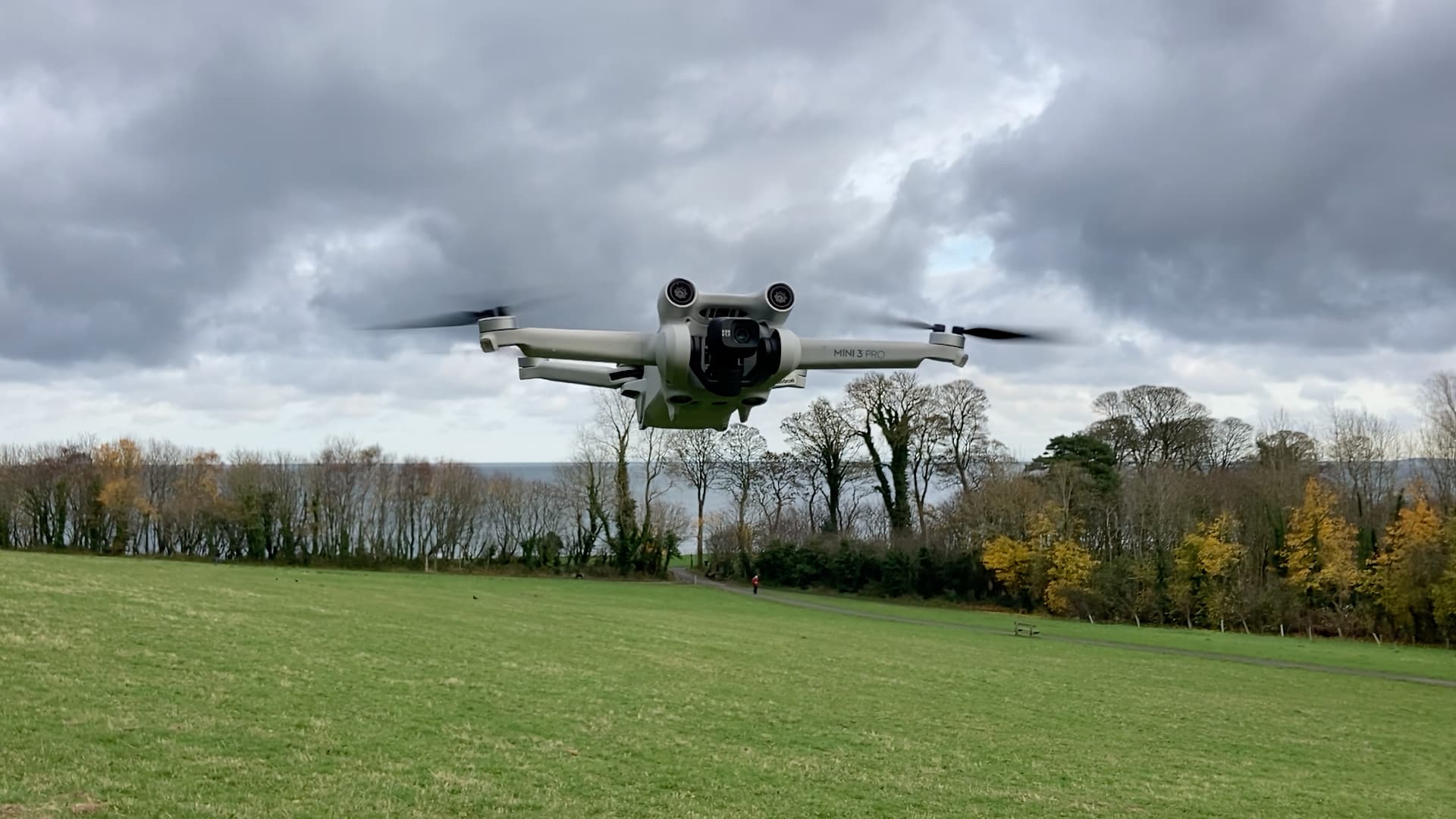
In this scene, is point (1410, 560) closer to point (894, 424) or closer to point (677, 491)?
point (894, 424)

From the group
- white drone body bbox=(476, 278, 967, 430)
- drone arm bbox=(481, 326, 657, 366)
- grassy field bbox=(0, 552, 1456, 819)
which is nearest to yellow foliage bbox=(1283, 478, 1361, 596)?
grassy field bbox=(0, 552, 1456, 819)

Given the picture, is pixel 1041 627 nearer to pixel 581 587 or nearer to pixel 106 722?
pixel 581 587

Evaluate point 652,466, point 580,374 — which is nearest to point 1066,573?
point 652,466

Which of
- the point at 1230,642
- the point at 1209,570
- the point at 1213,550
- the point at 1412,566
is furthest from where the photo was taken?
the point at 1209,570

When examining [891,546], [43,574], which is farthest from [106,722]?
[891,546]

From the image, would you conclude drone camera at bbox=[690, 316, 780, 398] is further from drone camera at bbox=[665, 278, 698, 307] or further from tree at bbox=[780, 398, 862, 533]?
tree at bbox=[780, 398, 862, 533]

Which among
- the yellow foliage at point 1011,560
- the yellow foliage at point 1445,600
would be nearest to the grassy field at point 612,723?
the yellow foliage at point 1445,600
